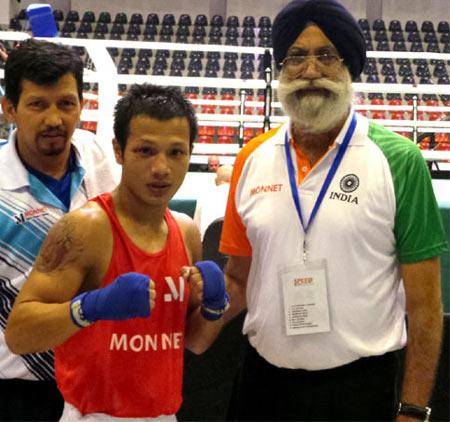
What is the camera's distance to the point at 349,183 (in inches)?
72.0

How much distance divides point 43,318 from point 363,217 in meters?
0.72

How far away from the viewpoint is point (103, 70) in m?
4.62

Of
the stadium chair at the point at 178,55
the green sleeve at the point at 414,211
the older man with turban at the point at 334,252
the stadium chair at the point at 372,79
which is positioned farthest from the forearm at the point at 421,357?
the stadium chair at the point at 178,55

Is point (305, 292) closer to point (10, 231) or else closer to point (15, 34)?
point (10, 231)

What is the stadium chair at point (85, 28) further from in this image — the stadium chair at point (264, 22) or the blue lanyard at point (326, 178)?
the blue lanyard at point (326, 178)

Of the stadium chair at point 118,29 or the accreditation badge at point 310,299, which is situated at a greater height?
the stadium chair at point 118,29

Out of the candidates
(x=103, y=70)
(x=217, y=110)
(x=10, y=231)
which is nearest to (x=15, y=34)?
(x=103, y=70)

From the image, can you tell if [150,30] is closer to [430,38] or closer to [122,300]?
[430,38]

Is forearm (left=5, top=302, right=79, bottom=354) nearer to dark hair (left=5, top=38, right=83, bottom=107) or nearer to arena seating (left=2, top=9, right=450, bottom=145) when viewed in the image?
dark hair (left=5, top=38, right=83, bottom=107)

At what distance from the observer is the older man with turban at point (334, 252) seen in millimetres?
1801

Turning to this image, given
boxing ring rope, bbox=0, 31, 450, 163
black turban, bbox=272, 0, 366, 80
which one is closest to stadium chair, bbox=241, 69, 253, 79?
boxing ring rope, bbox=0, 31, 450, 163

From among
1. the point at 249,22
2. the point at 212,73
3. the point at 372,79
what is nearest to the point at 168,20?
the point at 249,22

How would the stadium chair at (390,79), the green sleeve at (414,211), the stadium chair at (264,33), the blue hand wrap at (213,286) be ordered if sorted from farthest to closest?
1. the stadium chair at (264,33)
2. the stadium chair at (390,79)
3. the green sleeve at (414,211)
4. the blue hand wrap at (213,286)

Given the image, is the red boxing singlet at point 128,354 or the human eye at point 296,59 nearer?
the red boxing singlet at point 128,354
